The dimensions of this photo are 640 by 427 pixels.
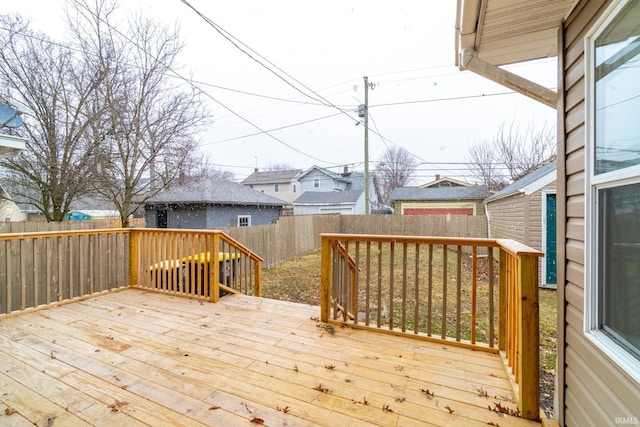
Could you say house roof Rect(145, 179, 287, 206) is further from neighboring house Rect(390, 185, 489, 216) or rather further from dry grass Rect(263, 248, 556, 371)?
neighboring house Rect(390, 185, 489, 216)

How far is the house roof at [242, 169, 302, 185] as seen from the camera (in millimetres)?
27133

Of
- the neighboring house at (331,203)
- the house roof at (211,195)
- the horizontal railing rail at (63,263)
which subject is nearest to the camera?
the horizontal railing rail at (63,263)

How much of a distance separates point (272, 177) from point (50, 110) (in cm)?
2179

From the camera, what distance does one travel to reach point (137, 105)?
23.8 ft

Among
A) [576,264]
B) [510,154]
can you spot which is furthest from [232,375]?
[510,154]

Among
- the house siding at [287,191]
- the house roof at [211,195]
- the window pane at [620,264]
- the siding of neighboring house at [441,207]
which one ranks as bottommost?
the window pane at [620,264]

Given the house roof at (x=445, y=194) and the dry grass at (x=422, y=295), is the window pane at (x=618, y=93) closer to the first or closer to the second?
the dry grass at (x=422, y=295)

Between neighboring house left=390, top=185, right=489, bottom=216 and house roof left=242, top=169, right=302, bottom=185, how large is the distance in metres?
11.5

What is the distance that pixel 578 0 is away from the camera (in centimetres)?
159

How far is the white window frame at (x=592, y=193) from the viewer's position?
49.1 inches

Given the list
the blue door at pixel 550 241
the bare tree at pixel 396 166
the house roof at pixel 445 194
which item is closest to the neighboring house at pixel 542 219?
the blue door at pixel 550 241

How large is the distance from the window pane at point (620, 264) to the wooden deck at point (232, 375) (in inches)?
34.9

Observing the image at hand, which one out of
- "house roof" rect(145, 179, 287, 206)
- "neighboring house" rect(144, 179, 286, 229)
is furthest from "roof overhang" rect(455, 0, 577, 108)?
"neighboring house" rect(144, 179, 286, 229)

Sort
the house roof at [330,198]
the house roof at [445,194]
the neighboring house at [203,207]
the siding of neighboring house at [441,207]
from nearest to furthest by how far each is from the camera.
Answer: the neighboring house at [203,207] < the siding of neighboring house at [441,207] < the house roof at [445,194] < the house roof at [330,198]
